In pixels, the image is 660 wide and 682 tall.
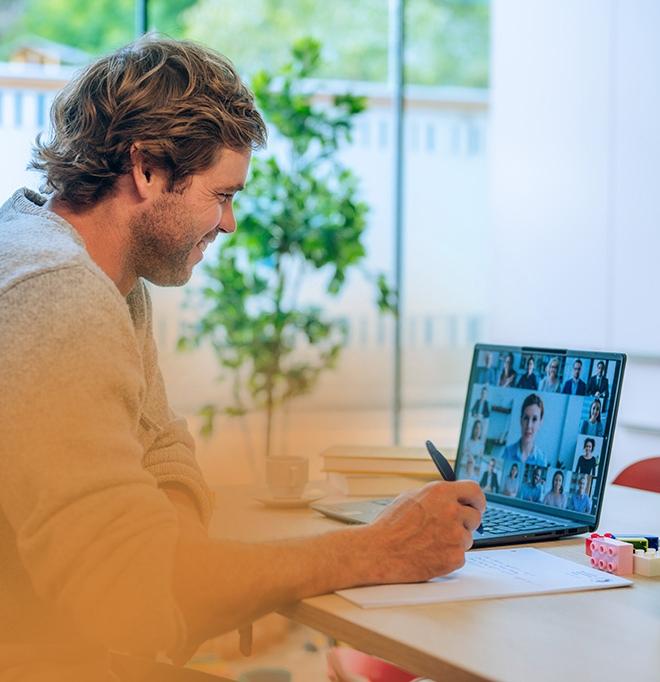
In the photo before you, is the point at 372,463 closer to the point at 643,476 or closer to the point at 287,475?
the point at 287,475

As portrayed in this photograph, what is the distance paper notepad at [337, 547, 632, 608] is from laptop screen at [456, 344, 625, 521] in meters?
0.20

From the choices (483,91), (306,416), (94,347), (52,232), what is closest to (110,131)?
(52,232)

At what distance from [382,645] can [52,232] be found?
64 cm

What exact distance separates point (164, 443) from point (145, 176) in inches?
18.1

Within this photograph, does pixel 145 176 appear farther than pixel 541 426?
No

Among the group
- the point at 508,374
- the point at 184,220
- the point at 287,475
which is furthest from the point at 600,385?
the point at 184,220

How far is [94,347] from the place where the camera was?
1.17 meters

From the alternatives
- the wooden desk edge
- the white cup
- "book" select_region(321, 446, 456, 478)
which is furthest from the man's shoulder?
"book" select_region(321, 446, 456, 478)

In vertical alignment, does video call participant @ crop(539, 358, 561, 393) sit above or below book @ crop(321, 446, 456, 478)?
above

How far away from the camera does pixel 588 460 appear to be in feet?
5.32

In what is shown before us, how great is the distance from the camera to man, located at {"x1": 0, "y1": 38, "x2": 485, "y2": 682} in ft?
3.63

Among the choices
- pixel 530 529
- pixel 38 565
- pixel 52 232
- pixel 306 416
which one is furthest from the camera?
pixel 306 416

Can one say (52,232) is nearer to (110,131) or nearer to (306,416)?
(110,131)

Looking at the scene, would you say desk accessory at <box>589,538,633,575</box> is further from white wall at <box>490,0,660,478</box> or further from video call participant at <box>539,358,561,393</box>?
white wall at <box>490,0,660,478</box>
